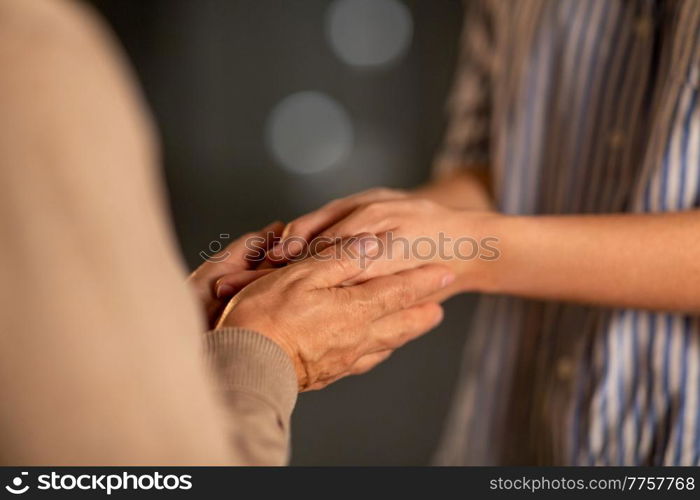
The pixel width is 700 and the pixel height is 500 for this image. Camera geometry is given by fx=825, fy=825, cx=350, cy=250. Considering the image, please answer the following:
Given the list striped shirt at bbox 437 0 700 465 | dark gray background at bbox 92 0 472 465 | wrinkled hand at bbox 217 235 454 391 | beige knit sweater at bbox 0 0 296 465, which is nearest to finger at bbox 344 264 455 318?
wrinkled hand at bbox 217 235 454 391

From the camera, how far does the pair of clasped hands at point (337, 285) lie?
692mm

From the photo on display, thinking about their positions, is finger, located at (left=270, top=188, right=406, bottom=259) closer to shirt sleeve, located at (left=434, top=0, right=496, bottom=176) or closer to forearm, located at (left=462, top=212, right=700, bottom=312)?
forearm, located at (left=462, top=212, right=700, bottom=312)

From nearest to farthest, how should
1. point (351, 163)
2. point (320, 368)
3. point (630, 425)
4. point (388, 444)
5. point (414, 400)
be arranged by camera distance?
point (320, 368) < point (630, 425) < point (388, 444) < point (414, 400) < point (351, 163)

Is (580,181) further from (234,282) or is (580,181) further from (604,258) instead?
(234,282)

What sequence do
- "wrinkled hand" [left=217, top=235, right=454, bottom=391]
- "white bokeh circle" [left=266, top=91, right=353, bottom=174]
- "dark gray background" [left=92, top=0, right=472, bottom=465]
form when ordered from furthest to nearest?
"white bokeh circle" [left=266, top=91, right=353, bottom=174], "dark gray background" [left=92, top=0, right=472, bottom=465], "wrinkled hand" [left=217, top=235, right=454, bottom=391]

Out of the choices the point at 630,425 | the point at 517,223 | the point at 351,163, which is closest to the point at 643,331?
the point at 630,425

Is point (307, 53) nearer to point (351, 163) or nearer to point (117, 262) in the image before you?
point (351, 163)

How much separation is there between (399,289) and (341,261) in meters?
0.06

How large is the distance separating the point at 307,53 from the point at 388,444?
4.66 ft

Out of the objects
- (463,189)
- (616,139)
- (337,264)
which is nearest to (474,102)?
(463,189)

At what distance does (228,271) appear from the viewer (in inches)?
31.9

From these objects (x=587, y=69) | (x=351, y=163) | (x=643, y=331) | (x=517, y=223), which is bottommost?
(x=351, y=163)

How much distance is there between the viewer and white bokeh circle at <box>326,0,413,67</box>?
278 cm

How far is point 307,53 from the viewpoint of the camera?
294 centimetres
